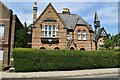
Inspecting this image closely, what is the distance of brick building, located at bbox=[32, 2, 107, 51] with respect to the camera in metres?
33.0

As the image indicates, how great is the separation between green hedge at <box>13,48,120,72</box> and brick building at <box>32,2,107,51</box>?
8631 millimetres

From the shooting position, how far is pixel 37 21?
33281mm

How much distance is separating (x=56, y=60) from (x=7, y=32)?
10421 millimetres

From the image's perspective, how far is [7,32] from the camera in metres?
29.7

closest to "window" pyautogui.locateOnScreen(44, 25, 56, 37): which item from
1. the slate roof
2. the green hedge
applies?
the slate roof

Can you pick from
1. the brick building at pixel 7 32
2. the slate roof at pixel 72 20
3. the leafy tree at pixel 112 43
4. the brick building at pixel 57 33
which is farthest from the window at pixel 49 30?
the leafy tree at pixel 112 43

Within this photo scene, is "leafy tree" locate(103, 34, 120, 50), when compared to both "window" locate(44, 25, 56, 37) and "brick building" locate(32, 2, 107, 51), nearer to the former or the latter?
"brick building" locate(32, 2, 107, 51)

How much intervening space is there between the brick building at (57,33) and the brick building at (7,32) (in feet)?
12.7

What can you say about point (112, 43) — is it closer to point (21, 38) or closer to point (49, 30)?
point (49, 30)

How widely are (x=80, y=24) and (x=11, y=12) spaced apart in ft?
42.4

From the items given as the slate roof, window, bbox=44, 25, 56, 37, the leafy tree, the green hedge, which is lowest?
the green hedge

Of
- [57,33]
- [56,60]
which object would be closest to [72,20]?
[57,33]

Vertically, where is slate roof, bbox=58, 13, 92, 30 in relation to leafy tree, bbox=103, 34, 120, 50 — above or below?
above

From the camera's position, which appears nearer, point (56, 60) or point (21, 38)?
point (56, 60)
